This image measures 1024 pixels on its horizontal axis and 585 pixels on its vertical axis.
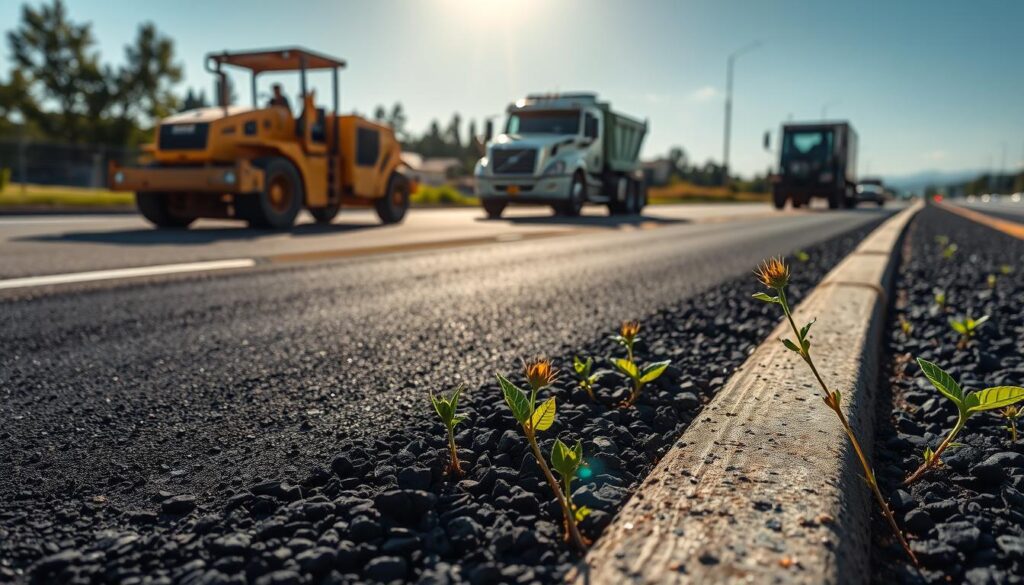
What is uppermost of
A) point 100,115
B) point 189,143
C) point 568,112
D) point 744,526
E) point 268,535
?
point 100,115

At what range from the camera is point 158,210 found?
962 centimetres

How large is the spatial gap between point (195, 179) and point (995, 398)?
907 centimetres

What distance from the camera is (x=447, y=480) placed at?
1440mm

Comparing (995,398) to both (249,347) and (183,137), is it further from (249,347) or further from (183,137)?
(183,137)

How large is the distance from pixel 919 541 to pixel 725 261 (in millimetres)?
5352

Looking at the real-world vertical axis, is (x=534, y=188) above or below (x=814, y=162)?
below

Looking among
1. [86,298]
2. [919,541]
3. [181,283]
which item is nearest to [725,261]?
[181,283]

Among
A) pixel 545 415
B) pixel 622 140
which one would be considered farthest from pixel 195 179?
pixel 622 140

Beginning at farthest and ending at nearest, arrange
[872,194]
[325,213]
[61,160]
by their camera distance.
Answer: [872,194], [61,160], [325,213]

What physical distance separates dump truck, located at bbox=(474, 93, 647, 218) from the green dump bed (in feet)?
0.08

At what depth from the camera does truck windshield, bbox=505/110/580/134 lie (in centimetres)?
1587

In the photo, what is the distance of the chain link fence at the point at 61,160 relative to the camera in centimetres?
2755

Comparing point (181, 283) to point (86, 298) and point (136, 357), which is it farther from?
point (136, 357)

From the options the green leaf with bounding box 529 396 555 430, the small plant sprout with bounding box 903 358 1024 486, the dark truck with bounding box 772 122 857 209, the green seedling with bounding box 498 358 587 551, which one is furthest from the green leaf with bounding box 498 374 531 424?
the dark truck with bounding box 772 122 857 209
